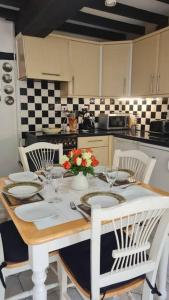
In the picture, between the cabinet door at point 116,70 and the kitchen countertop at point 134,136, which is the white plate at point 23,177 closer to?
the kitchen countertop at point 134,136

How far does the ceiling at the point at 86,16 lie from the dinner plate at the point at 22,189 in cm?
140

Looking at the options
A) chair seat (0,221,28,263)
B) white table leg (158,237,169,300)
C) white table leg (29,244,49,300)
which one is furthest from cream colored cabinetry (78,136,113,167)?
white table leg (29,244,49,300)

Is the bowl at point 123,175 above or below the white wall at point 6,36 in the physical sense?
below

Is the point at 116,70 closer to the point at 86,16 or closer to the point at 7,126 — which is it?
the point at 86,16

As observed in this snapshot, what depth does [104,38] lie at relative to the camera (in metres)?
3.41

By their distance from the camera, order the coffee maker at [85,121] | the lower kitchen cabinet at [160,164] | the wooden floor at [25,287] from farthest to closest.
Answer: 1. the coffee maker at [85,121]
2. the lower kitchen cabinet at [160,164]
3. the wooden floor at [25,287]

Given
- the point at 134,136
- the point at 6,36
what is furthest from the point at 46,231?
the point at 6,36

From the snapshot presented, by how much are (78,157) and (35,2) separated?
1.58 metres

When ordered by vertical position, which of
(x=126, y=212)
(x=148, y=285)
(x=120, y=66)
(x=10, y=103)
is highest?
(x=120, y=66)

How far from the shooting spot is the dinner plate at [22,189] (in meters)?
1.31

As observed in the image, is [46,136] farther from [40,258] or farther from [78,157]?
[40,258]

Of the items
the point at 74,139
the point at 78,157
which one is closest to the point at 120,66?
the point at 74,139

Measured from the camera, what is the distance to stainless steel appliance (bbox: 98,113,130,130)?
11.1 feet

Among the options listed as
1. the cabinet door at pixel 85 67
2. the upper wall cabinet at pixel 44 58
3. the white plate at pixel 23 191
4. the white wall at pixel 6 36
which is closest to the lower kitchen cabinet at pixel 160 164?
the cabinet door at pixel 85 67
